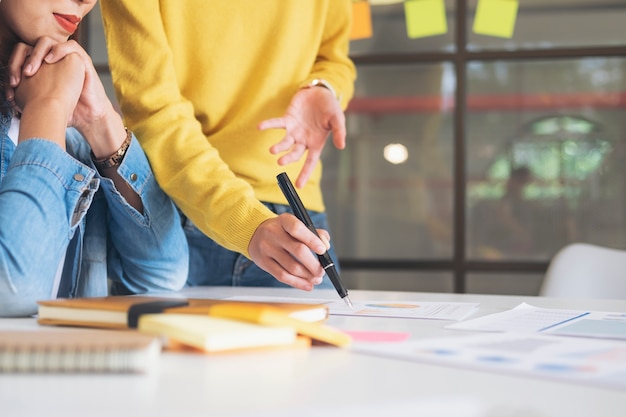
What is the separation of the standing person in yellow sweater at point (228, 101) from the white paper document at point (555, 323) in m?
0.39

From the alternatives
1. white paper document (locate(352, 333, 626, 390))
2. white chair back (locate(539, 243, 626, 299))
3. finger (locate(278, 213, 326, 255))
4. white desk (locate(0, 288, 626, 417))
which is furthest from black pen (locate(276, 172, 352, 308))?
white chair back (locate(539, 243, 626, 299))

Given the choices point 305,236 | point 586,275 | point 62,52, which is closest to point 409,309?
point 305,236

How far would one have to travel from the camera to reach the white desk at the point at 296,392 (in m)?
0.47

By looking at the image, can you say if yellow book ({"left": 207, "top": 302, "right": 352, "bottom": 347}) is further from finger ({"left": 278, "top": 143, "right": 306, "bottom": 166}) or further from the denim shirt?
finger ({"left": 278, "top": 143, "right": 306, "bottom": 166})

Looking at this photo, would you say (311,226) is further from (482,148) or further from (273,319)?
(482,148)

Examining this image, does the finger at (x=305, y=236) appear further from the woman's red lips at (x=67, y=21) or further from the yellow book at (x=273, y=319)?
the woman's red lips at (x=67, y=21)

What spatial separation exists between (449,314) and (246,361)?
0.40 m

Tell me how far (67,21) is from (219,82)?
1.11 ft

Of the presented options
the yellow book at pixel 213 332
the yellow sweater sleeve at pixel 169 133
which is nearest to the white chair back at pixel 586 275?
the yellow sweater sleeve at pixel 169 133

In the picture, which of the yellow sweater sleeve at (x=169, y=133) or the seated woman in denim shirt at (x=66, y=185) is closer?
the seated woman in denim shirt at (x=66, y=185)

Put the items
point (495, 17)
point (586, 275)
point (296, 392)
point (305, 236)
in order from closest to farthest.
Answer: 1. point (296, 392)
2. point (305, 236)
3. point (586, 275)
4. point (495, 17)

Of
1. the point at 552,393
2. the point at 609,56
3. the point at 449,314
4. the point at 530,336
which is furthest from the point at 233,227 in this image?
the point at 609,56

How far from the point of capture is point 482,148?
3260 millimetres

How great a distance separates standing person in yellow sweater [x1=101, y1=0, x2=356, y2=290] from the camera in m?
1.27
